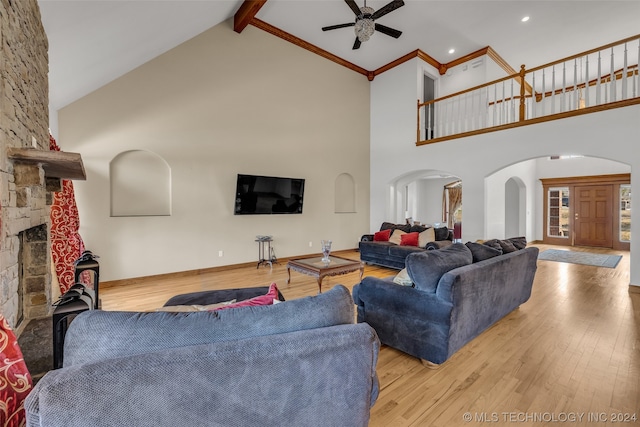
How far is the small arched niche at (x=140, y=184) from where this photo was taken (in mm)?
4578

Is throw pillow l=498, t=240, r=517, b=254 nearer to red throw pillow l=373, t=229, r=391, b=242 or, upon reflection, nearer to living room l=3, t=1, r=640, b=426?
living room l=3, t=1, r=640, b=426

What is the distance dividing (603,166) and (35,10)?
37.7 ft

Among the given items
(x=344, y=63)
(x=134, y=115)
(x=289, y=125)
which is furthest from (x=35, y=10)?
(x=344, y=63)

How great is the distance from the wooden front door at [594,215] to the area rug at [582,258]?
1490 millimetres

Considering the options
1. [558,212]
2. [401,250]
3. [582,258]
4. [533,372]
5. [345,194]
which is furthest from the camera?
[558,212]

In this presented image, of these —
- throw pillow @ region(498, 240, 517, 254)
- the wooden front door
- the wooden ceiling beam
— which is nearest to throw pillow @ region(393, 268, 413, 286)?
throw pillow @ region(498, 240, 517, 254)

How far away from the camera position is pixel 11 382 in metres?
1.01

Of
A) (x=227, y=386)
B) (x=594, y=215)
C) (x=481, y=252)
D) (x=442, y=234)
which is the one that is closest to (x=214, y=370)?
(x=227, y=386)

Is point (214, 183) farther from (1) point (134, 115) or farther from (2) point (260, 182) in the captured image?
(1) point (134, 115)

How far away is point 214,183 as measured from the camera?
210 inches

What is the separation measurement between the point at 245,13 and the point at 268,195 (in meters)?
3.27

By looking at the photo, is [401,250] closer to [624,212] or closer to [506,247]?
[506,247]

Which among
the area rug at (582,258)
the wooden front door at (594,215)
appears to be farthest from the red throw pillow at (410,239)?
the wooden front door at (594,215)

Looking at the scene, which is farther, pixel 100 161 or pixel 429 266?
pixel 100 161
